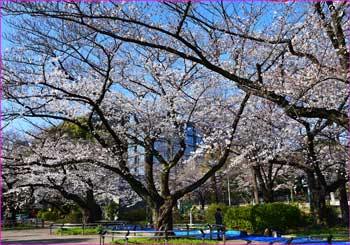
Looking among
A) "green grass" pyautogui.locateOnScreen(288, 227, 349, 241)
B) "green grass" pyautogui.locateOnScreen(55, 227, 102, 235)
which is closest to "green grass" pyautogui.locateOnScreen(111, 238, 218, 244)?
"green grass" pyautogui.locateOnScreen(288, 227, 349, 241)

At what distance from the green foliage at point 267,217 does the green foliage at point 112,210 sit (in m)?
14.0

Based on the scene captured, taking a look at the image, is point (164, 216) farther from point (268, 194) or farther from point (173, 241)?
point (268, 194)

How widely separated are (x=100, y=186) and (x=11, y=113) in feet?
41.3

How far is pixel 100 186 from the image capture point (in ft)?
78.2

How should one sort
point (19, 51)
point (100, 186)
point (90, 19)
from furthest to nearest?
point (100, 186)
point (19, 51)
point (90, 19)

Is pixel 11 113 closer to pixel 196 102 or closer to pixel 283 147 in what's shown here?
pixel 196 102

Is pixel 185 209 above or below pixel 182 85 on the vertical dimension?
below

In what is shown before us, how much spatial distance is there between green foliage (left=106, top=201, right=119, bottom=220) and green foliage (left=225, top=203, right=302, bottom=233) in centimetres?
1401

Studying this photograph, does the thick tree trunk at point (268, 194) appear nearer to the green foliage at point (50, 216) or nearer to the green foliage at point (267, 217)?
the green foliage at point (267, 217)

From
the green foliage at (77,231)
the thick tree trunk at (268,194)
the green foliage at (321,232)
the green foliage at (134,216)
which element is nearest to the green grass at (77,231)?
the green foliage at (77,231)

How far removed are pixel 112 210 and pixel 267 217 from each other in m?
16.3

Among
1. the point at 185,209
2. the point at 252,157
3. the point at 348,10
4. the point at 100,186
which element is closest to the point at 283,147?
the point at 252,157

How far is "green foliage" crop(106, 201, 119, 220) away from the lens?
2970 cm

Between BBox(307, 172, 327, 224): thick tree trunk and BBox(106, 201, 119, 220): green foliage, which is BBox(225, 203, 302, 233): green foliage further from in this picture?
BBox(106, 201, 119, 220): green foliage
